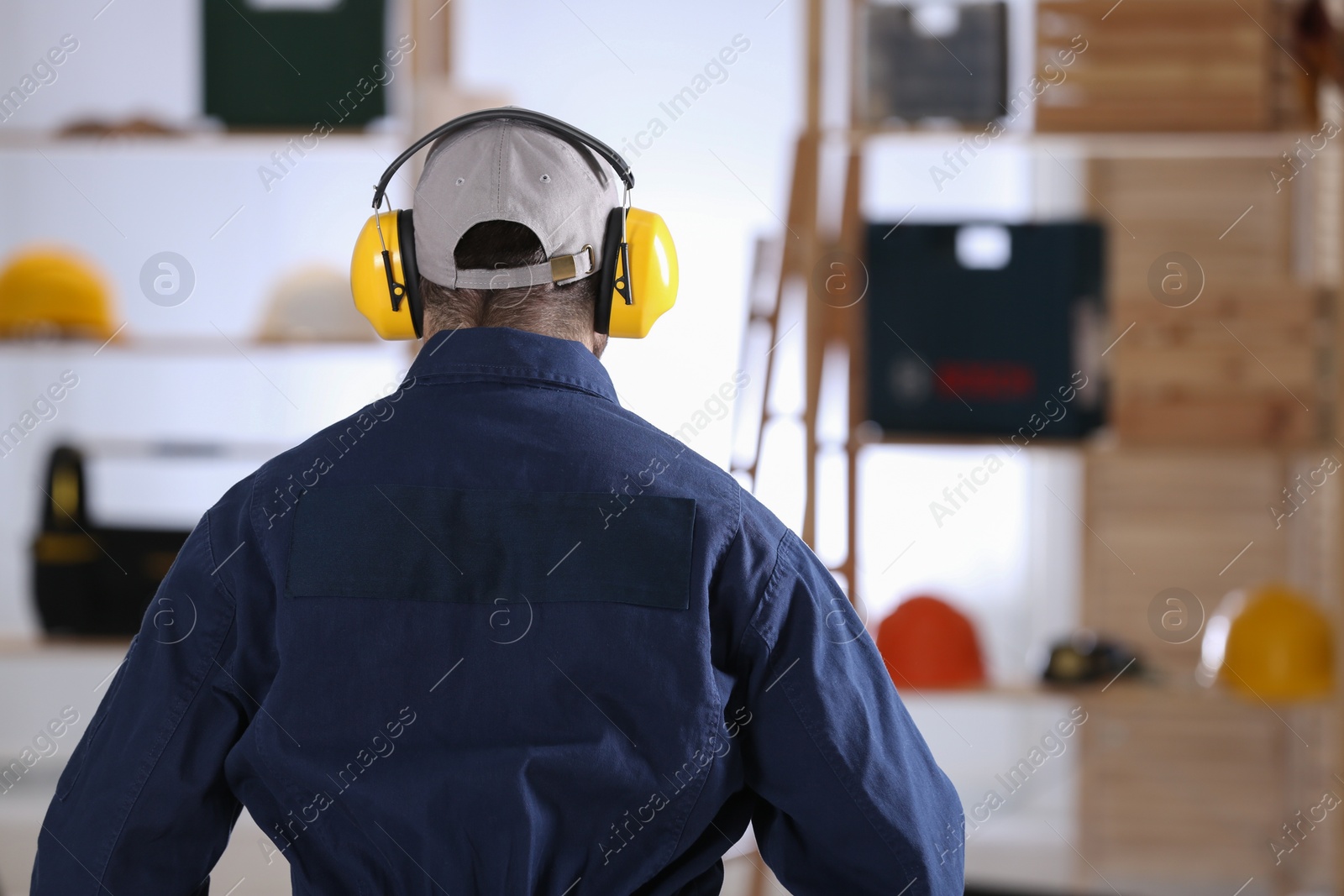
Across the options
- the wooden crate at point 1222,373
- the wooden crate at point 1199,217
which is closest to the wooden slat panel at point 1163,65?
→ the wooden crate at point 1222,373

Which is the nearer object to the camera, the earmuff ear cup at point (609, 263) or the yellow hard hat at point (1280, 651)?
the earmuff ear cup at point (609, 263)

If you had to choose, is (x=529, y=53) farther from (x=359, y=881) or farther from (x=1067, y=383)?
(x=359, y=881)

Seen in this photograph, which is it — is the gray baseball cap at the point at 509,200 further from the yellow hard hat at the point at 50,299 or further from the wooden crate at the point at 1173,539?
the wooden crate at the point at 1173,539

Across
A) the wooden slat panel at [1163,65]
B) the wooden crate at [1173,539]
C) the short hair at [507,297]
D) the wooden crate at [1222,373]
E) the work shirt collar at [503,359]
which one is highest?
the wooden slat panel at [1163,65]

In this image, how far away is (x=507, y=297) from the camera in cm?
127

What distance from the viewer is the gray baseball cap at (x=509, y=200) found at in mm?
1250

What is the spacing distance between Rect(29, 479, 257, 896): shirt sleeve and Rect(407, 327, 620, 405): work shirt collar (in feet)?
0.73

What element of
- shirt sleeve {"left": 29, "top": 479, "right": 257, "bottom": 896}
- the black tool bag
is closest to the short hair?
shirt sleeve {"left": 29, "top": 479, "right": 257, "bottom": 896}

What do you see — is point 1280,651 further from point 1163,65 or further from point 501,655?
point 501,655

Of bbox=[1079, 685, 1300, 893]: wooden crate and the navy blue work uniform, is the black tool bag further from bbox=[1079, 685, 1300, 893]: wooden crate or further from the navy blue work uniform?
bbox=[1079, 685, 1300, 893]: wooden crate

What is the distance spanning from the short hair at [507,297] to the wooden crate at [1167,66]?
92.3 inches

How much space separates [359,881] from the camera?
4.12 ft

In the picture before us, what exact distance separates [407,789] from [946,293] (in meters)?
2.37

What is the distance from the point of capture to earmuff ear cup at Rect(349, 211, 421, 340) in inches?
56.2
